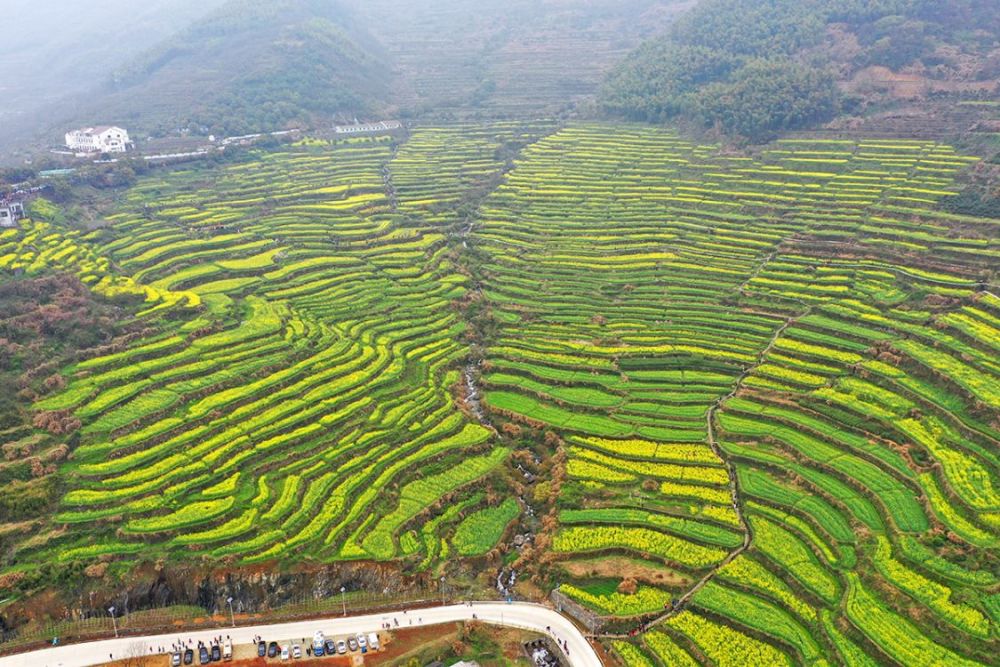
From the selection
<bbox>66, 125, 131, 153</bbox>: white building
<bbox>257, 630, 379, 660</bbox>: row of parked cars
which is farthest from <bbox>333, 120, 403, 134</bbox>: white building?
<bbox>257, 630, 379, 660</bbox>: row of parked cars

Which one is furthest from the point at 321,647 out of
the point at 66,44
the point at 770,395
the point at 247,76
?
the point at 66,44

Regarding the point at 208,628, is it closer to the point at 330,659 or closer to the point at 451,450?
the point at 330,659

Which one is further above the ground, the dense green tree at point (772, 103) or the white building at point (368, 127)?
the dense green tree at point (772, 103)

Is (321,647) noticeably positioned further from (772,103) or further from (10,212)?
(772,103)

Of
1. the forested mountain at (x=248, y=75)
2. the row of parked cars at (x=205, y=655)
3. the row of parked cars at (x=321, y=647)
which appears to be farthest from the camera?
the forested mountain at (x=248, y=75)

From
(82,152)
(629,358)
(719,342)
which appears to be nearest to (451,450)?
(629,358)

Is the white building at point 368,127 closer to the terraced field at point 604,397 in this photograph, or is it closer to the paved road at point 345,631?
the terraced field at point 604,397

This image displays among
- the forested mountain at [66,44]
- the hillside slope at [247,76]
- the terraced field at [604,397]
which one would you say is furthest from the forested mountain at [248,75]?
the terraced field at [604,397]
